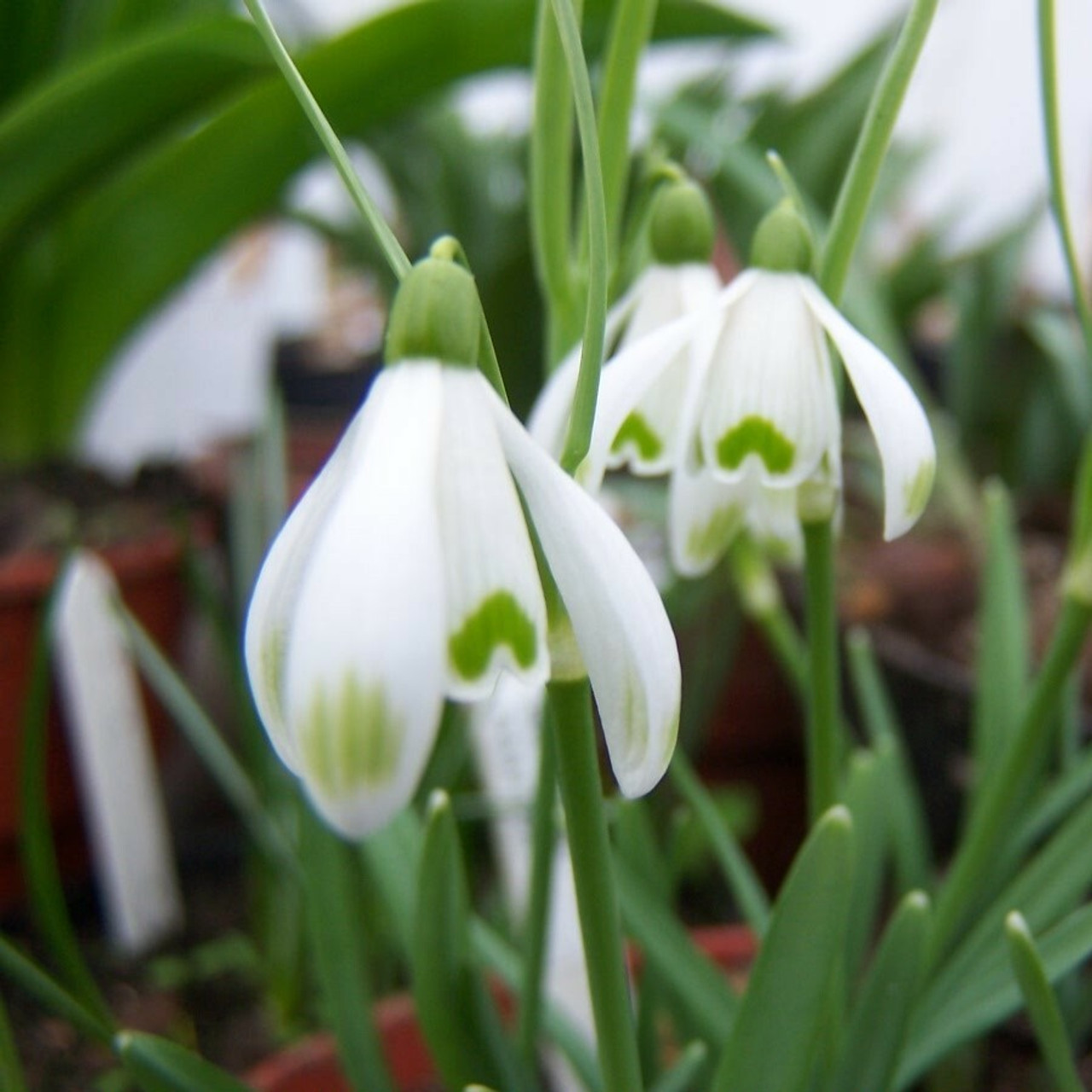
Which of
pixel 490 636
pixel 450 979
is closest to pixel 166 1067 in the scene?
pixel 450 979

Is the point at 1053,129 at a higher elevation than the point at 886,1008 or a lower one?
higher

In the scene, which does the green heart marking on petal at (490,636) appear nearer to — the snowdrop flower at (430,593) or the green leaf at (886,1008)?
the snowdrop flower at (430,593)

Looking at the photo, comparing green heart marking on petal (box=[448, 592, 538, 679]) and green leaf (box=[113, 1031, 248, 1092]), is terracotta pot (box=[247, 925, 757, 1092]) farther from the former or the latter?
green heart marking on petal (box=[448, 592, 538, 679])

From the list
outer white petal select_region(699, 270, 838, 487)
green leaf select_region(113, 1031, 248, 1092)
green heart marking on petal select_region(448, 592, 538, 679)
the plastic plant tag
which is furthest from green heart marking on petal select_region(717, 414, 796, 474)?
the plastic plant tag

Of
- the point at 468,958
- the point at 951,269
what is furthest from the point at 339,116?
the point at 951,269

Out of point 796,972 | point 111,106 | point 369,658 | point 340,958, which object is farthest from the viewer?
point 111,106

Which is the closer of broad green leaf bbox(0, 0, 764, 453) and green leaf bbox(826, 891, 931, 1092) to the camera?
green leaf bbox(826, 891, 931, 1092)

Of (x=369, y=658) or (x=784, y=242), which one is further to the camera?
(x=784, y=242)

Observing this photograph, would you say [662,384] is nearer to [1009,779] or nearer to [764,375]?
[764,375]
